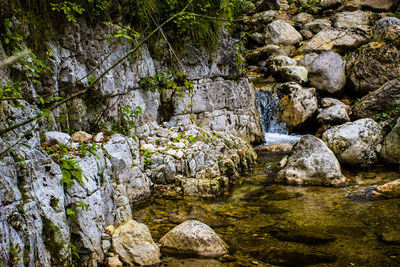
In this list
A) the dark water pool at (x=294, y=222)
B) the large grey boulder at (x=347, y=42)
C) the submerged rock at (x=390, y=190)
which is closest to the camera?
the dark water pool at (x=294, y=222)

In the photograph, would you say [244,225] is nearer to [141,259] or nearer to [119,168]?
[141,259]

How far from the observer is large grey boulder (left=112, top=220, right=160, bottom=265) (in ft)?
9.95

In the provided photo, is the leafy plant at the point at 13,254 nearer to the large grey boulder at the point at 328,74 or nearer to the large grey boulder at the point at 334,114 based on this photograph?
the large grey boulder at the point at 334,114

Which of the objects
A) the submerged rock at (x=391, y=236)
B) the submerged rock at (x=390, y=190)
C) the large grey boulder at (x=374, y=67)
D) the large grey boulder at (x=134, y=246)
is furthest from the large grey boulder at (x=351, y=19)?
the large grey boulder at (x=134, y=246)

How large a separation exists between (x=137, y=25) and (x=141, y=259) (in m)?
4.66

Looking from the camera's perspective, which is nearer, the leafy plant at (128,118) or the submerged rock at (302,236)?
the submerged rock at (302,236)

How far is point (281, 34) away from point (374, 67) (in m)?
5.51

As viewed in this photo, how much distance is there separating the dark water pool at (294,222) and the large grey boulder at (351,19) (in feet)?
40.3

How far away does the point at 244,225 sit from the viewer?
4.02 meters

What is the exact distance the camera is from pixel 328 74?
33.4 ft

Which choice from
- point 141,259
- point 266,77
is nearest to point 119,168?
point 141,259

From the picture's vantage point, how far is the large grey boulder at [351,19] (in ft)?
50.0

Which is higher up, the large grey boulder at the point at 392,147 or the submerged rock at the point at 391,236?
the large grey boulder at the point at 392,147

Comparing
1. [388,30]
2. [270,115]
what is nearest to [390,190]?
[270,115]
